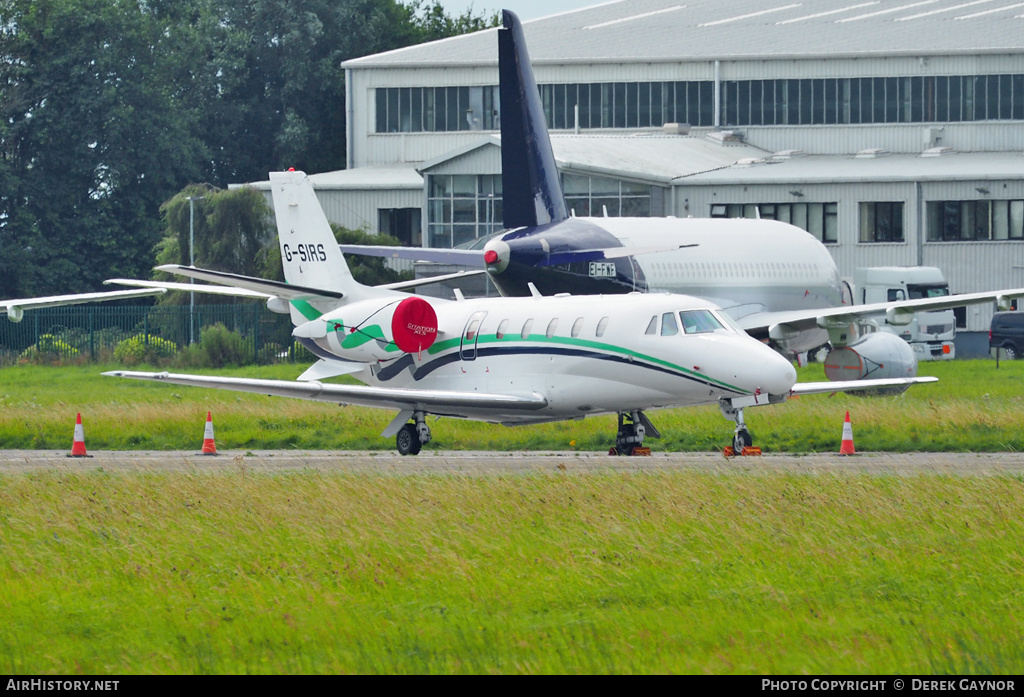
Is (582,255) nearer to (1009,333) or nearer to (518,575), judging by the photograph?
(518,575)

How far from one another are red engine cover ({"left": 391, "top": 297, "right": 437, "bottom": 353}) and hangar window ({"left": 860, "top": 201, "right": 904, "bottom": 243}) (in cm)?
3934

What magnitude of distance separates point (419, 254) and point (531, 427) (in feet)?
17.7

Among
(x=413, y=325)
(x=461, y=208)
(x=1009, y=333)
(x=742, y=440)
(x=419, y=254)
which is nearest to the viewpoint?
(x=742, y=440)

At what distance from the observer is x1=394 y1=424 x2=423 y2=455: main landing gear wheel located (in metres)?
26.0

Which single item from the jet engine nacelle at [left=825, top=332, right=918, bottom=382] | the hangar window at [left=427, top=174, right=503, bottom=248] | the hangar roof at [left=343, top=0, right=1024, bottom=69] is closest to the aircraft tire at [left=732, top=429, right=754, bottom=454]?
the jet engine nacelle at [left=825, top=332, right=918, bottom=382]

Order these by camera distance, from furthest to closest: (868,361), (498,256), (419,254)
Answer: (868,361) < (498,256) < (419,254)

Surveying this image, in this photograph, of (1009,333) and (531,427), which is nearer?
(531,427)

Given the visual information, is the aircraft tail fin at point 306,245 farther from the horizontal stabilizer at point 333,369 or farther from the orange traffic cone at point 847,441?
the orange traffic cone at point 847,441

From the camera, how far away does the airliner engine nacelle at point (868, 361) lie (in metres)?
36.4

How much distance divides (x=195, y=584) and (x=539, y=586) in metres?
2.68

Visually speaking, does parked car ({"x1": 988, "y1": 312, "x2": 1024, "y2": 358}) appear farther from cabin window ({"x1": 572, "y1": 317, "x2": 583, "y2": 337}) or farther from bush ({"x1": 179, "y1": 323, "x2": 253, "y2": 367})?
cabin window ({"x1": 572, "y1": 317, "x2": 583, "y2": 337})

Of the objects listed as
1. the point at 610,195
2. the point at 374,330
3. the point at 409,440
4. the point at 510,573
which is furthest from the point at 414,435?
the point at 610,195

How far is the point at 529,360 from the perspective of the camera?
998 inches

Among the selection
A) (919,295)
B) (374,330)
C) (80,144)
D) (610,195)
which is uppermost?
(80,144)
